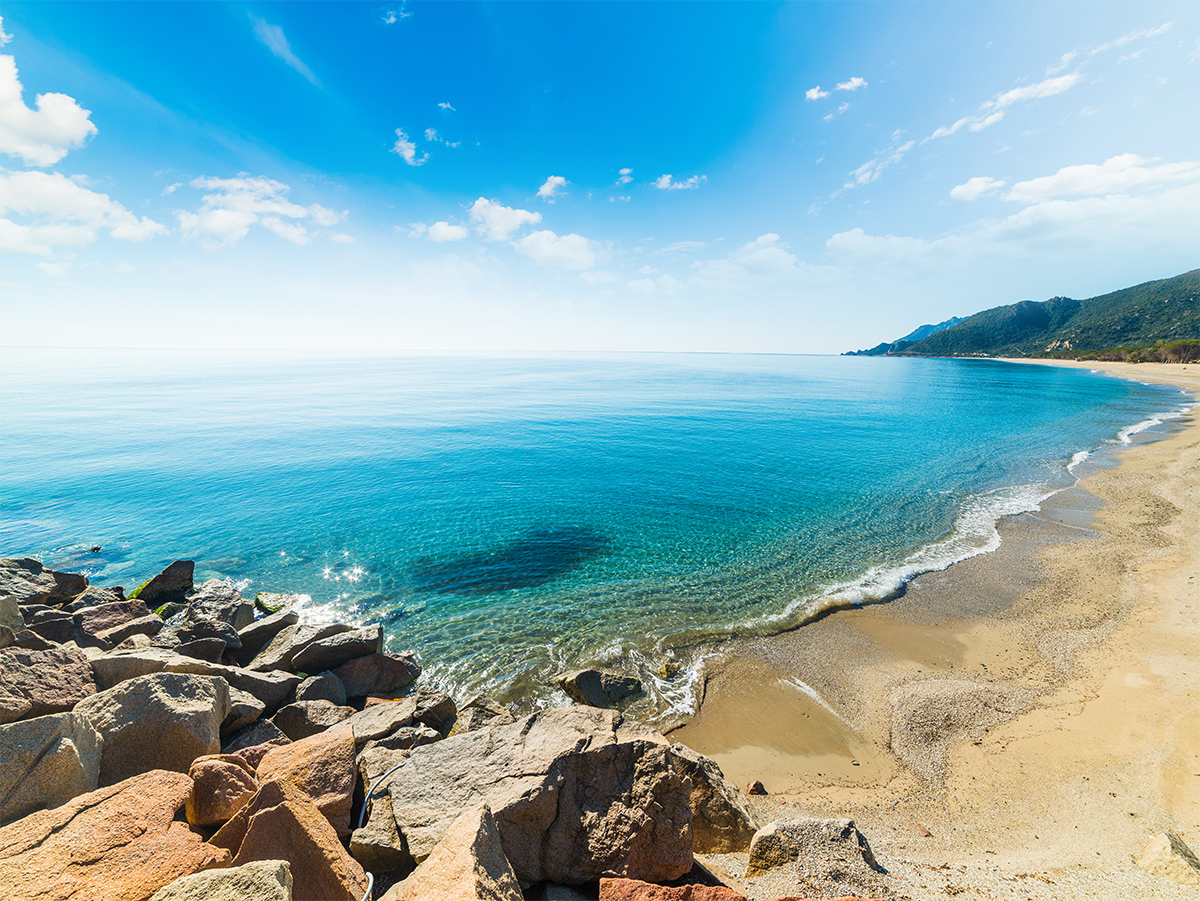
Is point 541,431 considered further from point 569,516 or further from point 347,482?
point 569,516

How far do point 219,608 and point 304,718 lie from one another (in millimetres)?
9825

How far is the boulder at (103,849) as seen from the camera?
217 inches

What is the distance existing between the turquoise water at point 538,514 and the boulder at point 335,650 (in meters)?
2.57

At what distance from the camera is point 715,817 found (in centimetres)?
945

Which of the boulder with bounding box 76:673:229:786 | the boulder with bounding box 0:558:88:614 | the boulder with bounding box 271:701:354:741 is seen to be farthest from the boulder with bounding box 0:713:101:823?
the boulder with bounding box 0:558:88:614

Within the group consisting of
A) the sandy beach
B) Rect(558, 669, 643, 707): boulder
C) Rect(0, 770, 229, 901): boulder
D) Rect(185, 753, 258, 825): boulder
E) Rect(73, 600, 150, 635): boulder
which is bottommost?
the sandy beach

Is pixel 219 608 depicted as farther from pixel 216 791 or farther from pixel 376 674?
pixel 216 791

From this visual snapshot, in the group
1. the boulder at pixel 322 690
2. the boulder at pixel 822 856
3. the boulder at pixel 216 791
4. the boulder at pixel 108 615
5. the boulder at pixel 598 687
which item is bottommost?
the boulder at pixel 598 687

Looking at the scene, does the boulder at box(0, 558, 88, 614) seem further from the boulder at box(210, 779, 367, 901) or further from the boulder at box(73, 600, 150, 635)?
the boulder at box(210, 779, 367, 901)

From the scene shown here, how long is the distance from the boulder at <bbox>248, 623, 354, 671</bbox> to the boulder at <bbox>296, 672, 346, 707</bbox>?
1.88m

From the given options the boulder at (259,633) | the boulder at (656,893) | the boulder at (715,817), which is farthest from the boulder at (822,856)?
the boulder at (259,633)

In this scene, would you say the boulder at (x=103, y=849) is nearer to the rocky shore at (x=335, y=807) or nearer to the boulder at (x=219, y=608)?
the rocky shore at (x=335, y=807)

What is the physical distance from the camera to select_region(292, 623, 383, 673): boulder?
1596cm

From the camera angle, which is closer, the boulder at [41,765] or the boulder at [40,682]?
the boulder at [41,765]
